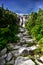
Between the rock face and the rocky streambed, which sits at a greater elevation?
the rock face

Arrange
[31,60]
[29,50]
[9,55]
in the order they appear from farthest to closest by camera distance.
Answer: [29,50], [9,55], [31,60]

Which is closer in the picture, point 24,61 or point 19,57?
point 24,61

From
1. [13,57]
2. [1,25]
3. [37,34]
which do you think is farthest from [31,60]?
[1,25]

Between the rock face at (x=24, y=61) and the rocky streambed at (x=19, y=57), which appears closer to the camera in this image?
the rock face at (x=24, y=61)

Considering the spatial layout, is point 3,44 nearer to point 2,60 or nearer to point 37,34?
point 2,60

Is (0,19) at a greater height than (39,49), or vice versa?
(0,19)

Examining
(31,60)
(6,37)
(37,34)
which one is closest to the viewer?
(31,60)

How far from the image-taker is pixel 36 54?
16750mm

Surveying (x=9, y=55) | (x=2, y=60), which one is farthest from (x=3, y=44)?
(x=2, y=60)

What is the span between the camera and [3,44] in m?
18.3

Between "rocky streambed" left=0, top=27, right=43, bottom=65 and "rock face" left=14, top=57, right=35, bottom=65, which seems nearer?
"rock face" left=14, top=57, right=35, bottom=65

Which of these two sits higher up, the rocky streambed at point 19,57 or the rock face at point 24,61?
the rock face at point 24,61

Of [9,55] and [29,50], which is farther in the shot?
[29,50]

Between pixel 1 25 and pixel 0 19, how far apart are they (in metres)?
1.32
